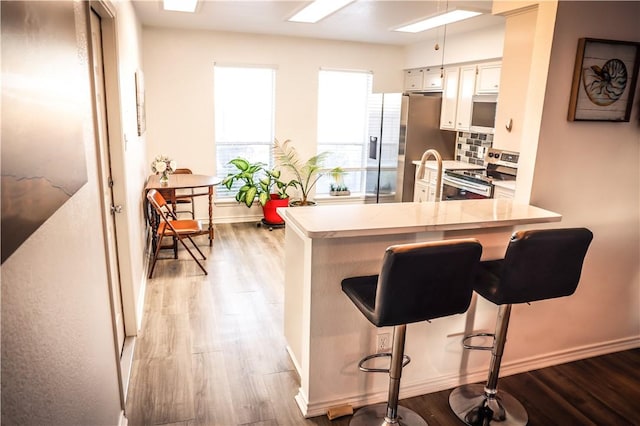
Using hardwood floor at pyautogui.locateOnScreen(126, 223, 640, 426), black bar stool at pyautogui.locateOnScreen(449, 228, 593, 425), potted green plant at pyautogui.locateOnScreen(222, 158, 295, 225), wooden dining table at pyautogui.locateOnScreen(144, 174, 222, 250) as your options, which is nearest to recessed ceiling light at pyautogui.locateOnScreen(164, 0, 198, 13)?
wooden dining table at pyautogui.locateOnScreen(144, 174, 222, 250)

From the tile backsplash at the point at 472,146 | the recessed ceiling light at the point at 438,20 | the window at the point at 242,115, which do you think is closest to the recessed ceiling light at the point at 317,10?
the recessed ceiling light at the point at 438,20

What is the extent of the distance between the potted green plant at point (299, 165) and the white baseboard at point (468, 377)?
11.7 ft

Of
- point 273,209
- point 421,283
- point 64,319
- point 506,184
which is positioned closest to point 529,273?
point 421,283

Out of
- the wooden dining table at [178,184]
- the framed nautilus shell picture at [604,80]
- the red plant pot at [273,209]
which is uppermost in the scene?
the framed nautilus shell picture at [604,80]

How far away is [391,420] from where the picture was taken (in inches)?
83.2

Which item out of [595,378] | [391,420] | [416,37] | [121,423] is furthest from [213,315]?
[416,37]

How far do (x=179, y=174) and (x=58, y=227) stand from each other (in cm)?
417

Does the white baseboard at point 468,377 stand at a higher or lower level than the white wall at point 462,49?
lower

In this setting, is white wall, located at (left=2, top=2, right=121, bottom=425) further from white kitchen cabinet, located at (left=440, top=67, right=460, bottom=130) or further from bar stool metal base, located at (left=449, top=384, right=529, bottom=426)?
white kitchen cabinet, located at (left=440, top=67, right=460, bottom=130)

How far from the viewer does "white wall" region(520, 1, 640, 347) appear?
2.34 metres

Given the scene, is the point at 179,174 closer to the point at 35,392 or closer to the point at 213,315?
the point at 213,315

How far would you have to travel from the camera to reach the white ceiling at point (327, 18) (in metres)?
3.82

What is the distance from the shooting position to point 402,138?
5.60m

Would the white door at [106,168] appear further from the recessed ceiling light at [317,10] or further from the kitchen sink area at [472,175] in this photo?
the kitchen sink area at [472,175]
